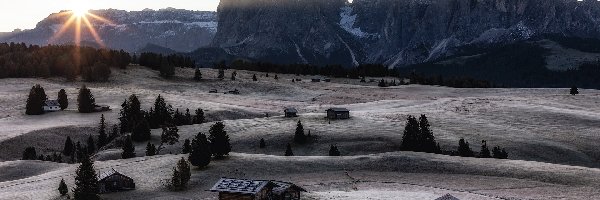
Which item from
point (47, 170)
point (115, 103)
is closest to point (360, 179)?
point (47, 170)

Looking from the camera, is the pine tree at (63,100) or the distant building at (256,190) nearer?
the distant building at (256,190)

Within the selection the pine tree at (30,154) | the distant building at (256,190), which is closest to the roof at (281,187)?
the distant building at (256,190)

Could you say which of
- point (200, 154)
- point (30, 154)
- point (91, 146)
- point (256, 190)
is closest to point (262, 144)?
point (200, 154)

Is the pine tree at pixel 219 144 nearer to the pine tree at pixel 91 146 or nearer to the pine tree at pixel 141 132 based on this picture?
the pine tree at pixel 141 132

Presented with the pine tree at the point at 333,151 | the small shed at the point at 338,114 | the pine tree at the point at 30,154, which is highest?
the small shed at the point at 338,114

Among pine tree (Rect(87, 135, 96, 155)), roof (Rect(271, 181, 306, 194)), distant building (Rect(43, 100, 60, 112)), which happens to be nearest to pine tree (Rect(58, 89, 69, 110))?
distant building (Rect(43, 100, 60, 112))

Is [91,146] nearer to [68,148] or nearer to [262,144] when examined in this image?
[68,148]
